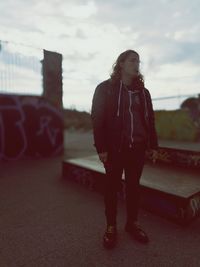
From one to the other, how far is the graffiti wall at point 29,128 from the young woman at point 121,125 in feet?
18.8

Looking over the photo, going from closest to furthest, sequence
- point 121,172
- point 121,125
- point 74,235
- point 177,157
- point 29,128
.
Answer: point 121,125 < point 121,172 < point 74,235 < point 177,157 < point 29,128

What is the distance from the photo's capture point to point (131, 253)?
2.46 m

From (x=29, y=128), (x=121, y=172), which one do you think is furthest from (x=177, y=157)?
(x=29, y=128)

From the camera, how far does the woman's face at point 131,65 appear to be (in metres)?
2.62

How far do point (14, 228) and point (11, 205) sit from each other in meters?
0.85

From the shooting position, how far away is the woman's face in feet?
8.58

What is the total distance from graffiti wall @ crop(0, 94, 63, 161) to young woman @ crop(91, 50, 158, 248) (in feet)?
18.8

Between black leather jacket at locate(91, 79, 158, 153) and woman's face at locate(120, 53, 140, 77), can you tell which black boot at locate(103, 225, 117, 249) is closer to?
black leather jacket at locate(91, 79, 158, 153)

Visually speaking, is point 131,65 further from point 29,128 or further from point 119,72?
point 29,128

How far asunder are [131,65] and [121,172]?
114 cm

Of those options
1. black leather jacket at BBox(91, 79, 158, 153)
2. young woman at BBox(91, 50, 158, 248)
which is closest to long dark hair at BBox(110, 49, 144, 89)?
young woman at BBox(91, 50, 158, 248)

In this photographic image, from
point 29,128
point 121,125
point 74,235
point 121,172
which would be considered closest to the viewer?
point 121,125

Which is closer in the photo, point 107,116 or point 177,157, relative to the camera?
point 107,116

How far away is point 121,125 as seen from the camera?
8.34ft
